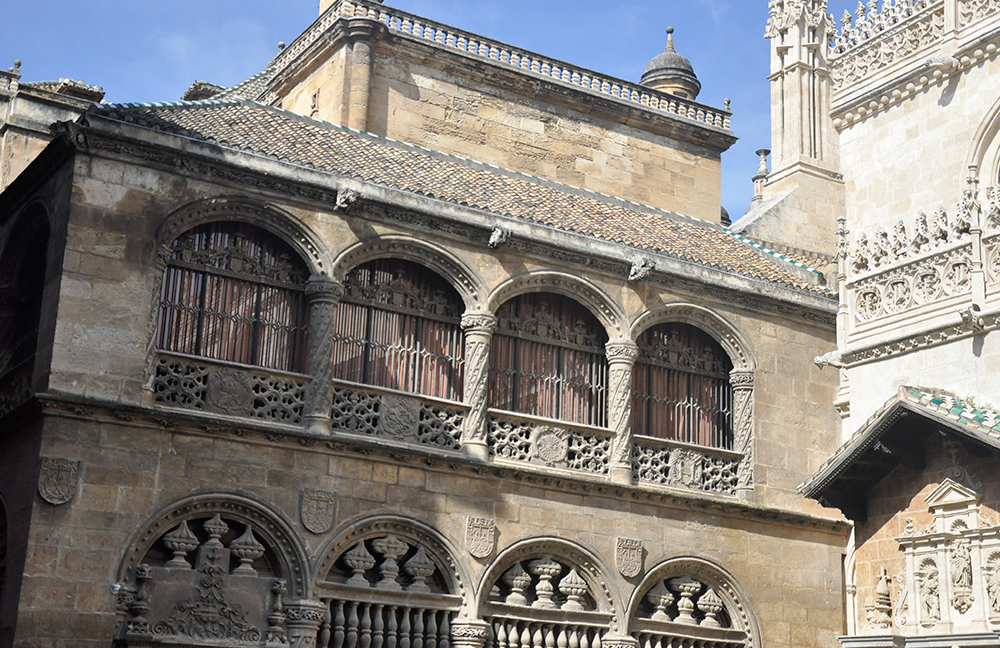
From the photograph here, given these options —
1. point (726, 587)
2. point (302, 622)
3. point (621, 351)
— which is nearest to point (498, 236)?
point (621, 351)

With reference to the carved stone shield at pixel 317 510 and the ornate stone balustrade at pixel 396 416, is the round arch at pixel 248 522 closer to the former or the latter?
the carved stone shield at pixel 317 510

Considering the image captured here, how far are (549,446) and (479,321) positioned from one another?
Answer: 6.95 feet

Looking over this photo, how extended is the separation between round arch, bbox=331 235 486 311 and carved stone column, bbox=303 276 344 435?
257 millimetres

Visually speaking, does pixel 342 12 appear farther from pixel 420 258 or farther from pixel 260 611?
pixel 260 611

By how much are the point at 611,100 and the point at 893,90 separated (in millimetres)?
11314

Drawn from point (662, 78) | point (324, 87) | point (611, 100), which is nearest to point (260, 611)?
point (324, 87)

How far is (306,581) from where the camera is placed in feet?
53.9

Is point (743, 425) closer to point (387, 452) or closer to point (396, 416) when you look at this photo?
point (396, 416)

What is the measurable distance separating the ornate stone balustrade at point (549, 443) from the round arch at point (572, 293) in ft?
5.23

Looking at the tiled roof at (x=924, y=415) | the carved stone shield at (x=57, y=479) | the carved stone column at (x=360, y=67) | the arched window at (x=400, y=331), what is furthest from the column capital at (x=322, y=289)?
the tiled roof at (x=924, y=415)

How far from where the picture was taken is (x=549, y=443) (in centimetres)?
1888

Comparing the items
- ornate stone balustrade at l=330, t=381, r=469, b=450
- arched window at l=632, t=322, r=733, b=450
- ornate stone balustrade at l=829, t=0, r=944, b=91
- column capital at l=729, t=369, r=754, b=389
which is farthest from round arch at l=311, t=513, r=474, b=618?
ornate stone balustrade at l=829, t=0, r=944, b=91

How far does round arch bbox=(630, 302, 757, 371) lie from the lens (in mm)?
20328

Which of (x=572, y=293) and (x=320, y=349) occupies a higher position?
(x=572, y=293)
